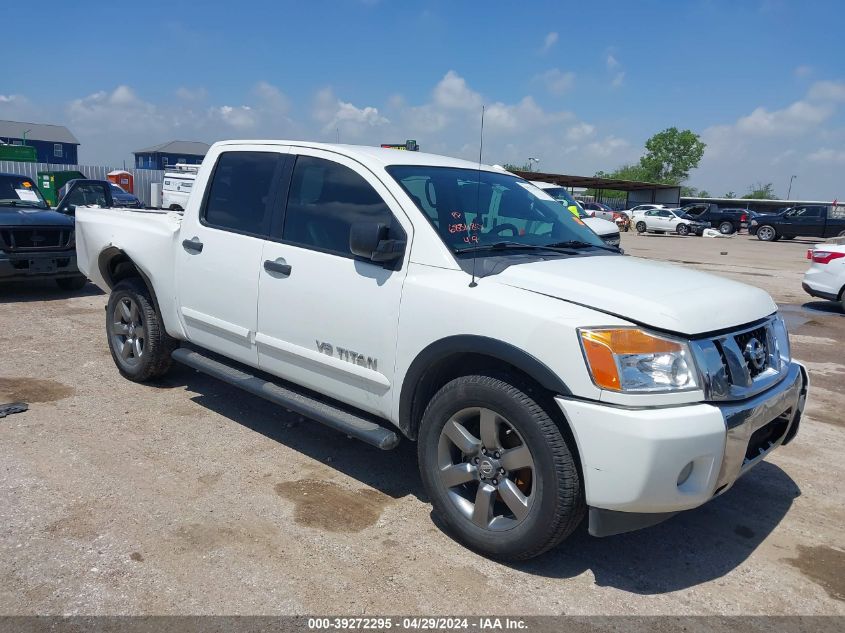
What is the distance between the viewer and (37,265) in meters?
9.05

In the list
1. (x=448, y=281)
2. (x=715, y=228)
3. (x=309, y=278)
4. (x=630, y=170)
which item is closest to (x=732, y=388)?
(x=448, y=281)

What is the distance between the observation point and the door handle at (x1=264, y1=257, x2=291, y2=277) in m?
4.02

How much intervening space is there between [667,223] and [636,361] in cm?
3889

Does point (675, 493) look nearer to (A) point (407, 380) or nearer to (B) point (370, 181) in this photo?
(A) point (407, 380)

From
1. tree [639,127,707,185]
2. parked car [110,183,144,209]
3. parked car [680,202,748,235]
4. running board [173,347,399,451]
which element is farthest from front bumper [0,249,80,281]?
tree [639,127,707,185]

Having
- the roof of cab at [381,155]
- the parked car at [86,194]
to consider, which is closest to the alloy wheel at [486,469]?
the roof of cab at [381,155]

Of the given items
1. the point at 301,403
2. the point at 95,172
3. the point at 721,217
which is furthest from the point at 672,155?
the point at 301,403

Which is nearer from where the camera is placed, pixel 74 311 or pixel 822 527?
pixel 822 527

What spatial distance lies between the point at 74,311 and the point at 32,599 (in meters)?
6.64

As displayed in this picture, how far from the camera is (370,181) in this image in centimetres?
380

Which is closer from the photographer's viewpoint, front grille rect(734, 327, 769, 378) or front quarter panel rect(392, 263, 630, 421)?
front quarter panel rect(392, 263, 630, 421)

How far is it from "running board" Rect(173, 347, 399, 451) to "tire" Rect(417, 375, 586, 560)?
321 millimetres

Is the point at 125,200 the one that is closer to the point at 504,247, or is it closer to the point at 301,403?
the point at 301,403

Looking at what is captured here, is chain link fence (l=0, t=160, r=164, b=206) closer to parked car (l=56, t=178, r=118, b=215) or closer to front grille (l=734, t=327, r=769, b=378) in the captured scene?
parked car (l=56, t=178, r=118, b=215)
